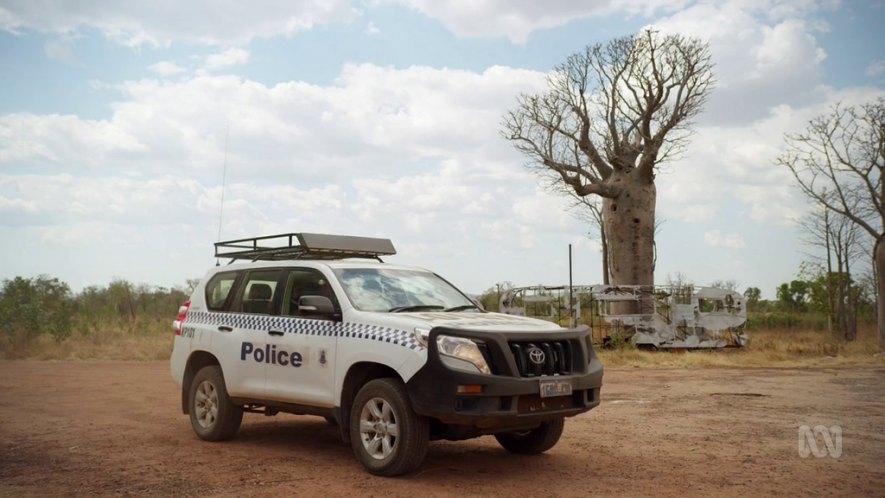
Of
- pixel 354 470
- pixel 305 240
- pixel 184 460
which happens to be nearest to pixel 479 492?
pixel 354 470

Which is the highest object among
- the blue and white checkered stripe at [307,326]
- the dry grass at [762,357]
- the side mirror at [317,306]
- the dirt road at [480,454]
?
the side mirror at [317,306]

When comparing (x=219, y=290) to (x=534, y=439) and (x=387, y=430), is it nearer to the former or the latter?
(x=387, y=430)

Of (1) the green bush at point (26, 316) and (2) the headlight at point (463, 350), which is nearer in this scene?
(2) the headlight at point (463, 350)

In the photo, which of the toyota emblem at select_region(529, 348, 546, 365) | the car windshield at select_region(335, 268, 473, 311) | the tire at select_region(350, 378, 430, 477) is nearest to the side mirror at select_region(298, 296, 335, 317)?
the car windshield at select_region(335, 268, 473, 311)

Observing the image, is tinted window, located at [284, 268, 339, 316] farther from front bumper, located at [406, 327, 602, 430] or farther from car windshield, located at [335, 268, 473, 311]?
front bumper, located at [406, 327, 602, 430]

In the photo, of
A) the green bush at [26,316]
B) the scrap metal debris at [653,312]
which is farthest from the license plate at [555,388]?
the green bush at [26,316]

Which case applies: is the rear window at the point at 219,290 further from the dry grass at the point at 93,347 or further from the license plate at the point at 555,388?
the dry grass at the point at 93,347

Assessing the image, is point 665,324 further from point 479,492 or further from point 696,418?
point 479,492

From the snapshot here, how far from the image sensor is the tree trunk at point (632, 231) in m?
27.2

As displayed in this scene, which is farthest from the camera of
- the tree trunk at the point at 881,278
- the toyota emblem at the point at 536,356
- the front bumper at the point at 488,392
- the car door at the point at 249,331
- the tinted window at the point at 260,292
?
the tree trunk at the point at 881,278

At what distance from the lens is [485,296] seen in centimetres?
4025

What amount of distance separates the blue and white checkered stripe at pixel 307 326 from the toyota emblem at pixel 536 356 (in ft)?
2.85

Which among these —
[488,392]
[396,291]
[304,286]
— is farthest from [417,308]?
[488,392]

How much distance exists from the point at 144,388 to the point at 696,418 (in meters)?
8.79
